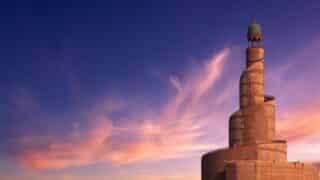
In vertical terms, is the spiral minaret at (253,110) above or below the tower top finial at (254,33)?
below

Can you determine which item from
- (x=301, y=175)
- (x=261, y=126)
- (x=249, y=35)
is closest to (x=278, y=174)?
(x=301, y=175)

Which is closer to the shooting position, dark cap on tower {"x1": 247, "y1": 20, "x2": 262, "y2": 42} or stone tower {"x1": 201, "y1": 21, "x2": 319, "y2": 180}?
stone tower {"x1": 201, "y1": 21, "x2": 319, "y2": 180}

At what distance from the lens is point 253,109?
92.0 meters

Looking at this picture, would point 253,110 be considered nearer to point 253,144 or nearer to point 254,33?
point 253,144

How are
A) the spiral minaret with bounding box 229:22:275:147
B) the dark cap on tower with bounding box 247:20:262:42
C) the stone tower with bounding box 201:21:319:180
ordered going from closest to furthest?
the stone tower with bounding box 201:21:319:180
the spiral minaret with bounding box 229:22:275:147
the dark cap on tower with bounding box 247:20:262:42

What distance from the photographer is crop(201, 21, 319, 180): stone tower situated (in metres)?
84.7

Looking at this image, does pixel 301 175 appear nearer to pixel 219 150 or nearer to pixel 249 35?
pixel 219 150

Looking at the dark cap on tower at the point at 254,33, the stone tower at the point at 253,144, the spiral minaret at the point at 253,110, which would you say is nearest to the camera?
the stone tower at the point at 253,144

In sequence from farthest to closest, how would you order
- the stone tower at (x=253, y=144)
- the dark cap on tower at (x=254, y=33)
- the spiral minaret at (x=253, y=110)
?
1. the dark cap on tower at (x=254, y=33)
2. the spiral minaret at (x=253, y=110)
3. the stone tower at (x=253, y=144)

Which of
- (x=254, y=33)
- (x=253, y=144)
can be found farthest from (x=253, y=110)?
(x=254, y=33)

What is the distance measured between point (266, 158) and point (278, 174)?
3.60 m

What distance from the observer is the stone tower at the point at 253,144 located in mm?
84694

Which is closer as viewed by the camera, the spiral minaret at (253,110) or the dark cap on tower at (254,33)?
the spiral minaret at (253,110)

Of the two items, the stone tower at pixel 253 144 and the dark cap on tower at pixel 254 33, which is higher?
the dark cap on tower at pixel 254 33
